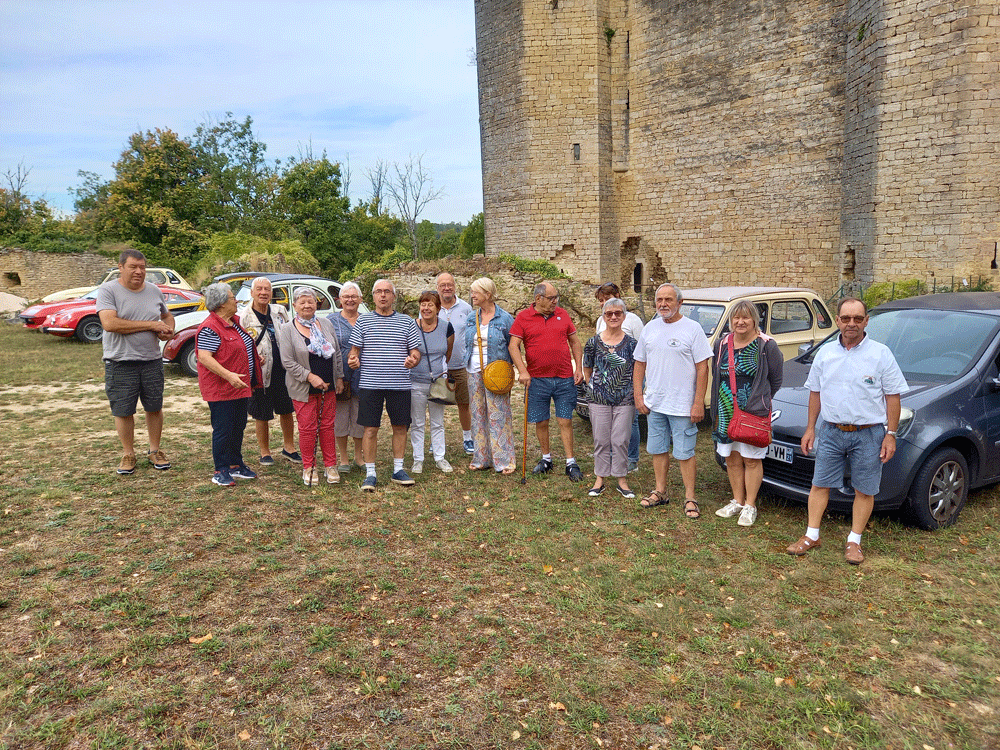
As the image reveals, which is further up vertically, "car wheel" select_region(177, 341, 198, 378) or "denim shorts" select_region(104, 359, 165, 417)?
"denim shorts" select_region(104, 359, 165, 417)

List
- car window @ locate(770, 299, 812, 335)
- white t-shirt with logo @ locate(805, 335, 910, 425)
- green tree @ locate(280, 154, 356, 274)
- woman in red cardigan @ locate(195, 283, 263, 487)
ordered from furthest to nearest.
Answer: green tree @ locate(280, 154, 356, 274)
car window @ locate(770, 299, 812, 335)
woman in red cardigan @ locate(195, 283, 263, 487)
white t-shirt with logo @ locate(805, 335, 910, 425)

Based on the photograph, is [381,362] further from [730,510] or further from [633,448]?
[730,510]

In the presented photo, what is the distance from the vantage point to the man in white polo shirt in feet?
13.6

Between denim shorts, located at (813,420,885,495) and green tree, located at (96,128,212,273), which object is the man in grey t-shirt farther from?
green tree, located at (96,128,212,273)

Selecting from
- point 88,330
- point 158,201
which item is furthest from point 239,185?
point 88,330

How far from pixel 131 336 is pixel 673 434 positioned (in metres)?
4.59

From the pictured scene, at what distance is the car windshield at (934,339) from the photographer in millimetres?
5059

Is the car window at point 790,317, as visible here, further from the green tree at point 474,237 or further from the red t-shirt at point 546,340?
the green tree at point 474,237

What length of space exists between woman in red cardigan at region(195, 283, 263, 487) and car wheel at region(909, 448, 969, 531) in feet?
16.9

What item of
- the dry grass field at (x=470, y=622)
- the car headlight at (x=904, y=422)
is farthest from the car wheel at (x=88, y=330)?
the car headlight at (x=904, y=422)

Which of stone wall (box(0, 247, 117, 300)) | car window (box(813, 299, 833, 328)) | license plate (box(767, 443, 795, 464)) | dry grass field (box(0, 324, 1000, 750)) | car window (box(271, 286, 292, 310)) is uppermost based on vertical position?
stone wall (box(0, 247, 117, 300))

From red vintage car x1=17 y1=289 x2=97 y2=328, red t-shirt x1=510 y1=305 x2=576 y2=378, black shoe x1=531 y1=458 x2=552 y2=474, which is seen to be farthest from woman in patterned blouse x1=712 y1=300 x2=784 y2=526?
red vintage car x1=17 y1=289 x2=97 y2=328

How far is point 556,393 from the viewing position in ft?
19.9

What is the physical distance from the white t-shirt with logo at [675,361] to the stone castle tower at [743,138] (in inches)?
432
